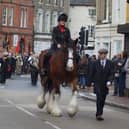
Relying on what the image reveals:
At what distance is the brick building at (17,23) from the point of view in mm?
84500

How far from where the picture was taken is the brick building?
277 feet

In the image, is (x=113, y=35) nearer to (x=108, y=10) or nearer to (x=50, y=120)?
(x=108, y=10)

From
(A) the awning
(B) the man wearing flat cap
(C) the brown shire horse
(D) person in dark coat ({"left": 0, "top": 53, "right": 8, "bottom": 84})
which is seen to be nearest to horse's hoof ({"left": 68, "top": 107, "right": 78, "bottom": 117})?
(C) the brown shire horse

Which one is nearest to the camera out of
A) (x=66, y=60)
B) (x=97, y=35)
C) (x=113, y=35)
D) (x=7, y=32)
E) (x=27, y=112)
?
Result: (x=66, y=60)

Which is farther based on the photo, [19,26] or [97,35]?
[19,26]

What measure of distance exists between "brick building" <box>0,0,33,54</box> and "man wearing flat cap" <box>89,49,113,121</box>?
66.8m

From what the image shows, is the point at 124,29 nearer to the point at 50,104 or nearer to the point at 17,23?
the point at 50,104

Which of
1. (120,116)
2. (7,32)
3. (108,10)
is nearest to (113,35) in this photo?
(108,10)

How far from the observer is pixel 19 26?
86.5 meters

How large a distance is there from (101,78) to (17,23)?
70.6 meters

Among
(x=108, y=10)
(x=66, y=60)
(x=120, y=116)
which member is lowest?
(x=120, y=116)

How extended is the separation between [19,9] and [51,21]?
18.6ft

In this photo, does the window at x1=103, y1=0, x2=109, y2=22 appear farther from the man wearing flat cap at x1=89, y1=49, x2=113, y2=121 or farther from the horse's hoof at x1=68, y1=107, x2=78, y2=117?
the horse's hoof at x1=68, y1=107, x2=78, y2=117

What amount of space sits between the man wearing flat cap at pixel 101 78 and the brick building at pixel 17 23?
219 ft
